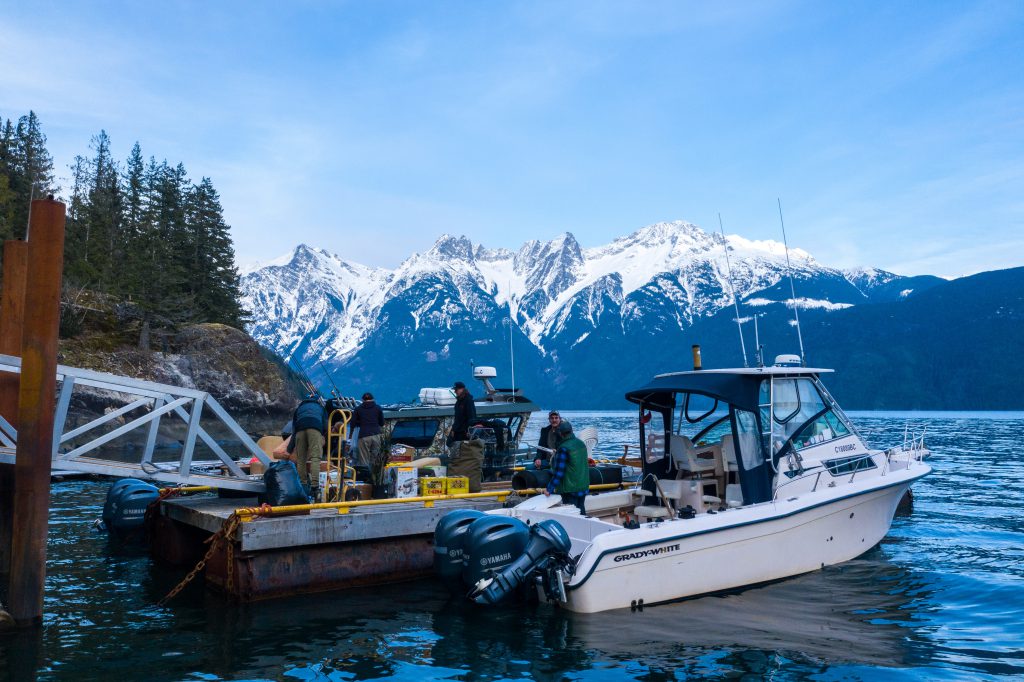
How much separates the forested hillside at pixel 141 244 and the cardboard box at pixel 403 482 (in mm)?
39909

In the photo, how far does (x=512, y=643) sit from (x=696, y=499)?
4.41 metres

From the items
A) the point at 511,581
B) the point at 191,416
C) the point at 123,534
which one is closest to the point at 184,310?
the point at 123,534

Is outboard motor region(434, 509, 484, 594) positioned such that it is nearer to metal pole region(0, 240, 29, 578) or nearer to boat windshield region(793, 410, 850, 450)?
boat windshield region(793, 410, 850, 450)

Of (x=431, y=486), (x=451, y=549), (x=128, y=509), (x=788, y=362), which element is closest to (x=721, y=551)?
(x=451, y=549)

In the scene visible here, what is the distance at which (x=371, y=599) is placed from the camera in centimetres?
1022

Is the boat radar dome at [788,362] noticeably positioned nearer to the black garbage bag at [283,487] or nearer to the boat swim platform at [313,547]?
the boat swim platform at [313,547]

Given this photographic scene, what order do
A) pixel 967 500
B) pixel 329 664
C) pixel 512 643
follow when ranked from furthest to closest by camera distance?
pixel 967 500
pixel 512 643
pixel 329 664

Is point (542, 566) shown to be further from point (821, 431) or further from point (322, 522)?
point (821, 431)

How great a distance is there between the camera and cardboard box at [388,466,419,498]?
40.7 feet

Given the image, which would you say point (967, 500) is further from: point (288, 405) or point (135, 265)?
point (135, 265)

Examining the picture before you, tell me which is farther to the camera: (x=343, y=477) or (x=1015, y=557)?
(x=1015, y=557)

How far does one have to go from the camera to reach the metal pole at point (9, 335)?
1027 centimetres

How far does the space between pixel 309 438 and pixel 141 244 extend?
2209 inches

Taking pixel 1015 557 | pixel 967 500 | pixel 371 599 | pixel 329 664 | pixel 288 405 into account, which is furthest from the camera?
pixel 288 405
